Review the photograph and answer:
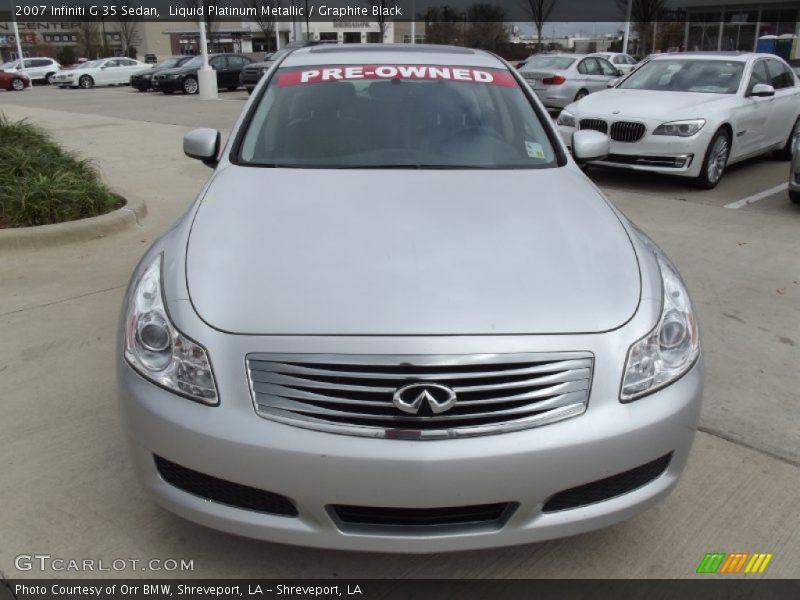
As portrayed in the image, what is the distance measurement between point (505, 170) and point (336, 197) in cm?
85

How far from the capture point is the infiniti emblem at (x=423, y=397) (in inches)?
79.2

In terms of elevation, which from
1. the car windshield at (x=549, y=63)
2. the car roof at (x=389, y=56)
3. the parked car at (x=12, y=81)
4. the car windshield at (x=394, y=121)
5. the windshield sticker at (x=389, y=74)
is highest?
the car roof at (x=389, y=56)

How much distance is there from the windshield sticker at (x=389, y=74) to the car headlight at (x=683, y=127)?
4921 millimetres

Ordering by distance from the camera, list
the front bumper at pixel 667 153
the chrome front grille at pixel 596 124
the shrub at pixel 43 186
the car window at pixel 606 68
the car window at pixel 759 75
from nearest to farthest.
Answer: the shrub at pixel 43 186 < the front bumper at pixel 667 153 < the chrome front grille at pixel 596 124 < the car window at pixel 759 75 < the car window at pixel 606 68

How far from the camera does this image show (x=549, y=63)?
1678cm

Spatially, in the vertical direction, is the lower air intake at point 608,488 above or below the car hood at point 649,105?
below

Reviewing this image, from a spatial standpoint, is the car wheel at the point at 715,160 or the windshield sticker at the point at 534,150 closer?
the windshield sticker at the point at 534,150

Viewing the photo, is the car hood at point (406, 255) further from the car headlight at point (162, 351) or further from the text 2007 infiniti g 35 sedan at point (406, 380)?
the car headlight at point (162, 351)

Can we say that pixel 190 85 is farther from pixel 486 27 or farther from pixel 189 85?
pixel 486 27

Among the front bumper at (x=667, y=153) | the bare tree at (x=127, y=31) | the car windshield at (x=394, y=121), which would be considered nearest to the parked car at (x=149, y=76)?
the front bumper at (x=667, y=153)

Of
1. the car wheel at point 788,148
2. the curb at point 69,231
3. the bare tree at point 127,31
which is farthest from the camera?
the bare tree at point 127,31

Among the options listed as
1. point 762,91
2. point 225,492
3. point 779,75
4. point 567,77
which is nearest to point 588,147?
point 225,492

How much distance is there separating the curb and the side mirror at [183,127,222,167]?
7.84 ft

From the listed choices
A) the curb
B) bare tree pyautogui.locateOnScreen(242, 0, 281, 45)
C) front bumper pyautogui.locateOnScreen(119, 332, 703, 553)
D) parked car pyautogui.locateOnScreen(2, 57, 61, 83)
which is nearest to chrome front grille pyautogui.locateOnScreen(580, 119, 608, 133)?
the curb
